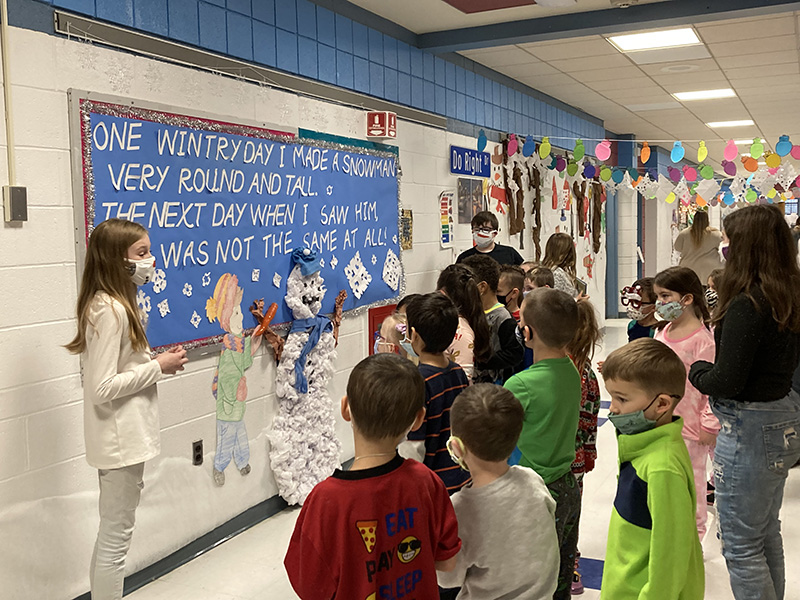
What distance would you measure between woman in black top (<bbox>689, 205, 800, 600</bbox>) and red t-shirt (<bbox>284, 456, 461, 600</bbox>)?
106 centimetres

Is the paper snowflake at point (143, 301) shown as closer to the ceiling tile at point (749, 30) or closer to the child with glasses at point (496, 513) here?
the child with glasses at point (496, 513)

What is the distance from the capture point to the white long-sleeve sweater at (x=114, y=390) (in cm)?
231

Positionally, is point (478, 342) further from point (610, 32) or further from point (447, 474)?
point (610, 32)

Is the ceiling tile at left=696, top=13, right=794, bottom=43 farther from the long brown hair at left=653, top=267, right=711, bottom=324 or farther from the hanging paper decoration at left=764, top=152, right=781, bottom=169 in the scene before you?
the long brown hair at left=653, top=267, right=711, bottom=324

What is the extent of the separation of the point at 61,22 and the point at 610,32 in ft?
10.5

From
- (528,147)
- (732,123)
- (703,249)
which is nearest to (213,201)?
(528,147)

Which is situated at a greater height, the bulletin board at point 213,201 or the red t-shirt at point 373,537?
the bulletin board at point 213,201

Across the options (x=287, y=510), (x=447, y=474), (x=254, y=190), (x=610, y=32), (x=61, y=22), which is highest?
(x=610, y=32)

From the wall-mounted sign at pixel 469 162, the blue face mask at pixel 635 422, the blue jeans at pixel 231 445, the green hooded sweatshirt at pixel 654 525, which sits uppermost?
the wall-mounted sign at pixel 469 162

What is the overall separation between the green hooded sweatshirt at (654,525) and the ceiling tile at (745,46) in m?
4.51

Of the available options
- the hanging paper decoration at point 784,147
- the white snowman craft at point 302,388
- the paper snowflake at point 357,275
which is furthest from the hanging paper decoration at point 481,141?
the white snowman craft at point 302,388

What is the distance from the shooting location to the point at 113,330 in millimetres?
2324

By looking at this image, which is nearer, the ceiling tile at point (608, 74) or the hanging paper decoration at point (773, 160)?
the ceiling tile at point (608, 74)

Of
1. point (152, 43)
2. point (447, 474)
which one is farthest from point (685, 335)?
point (152, 43)
